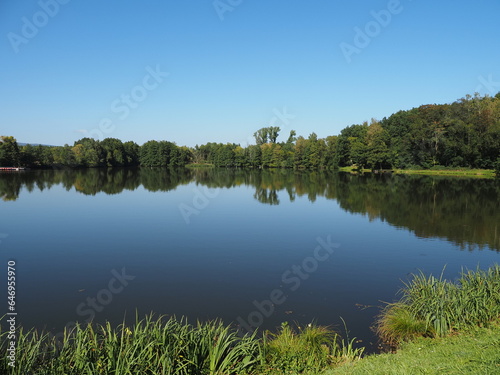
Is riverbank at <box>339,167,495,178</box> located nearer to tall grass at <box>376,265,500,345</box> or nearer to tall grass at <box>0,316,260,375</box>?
tall grass at <box>376,265,500,345</box>

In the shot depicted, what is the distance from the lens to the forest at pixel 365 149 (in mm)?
62938

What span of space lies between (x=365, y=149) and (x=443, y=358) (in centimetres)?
7685

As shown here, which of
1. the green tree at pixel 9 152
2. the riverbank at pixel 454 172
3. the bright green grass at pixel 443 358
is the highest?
the green tree at pixel 9 152

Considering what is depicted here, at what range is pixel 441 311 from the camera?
24.8 feet

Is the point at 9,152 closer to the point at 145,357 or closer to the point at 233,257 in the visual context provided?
the point at 233,257

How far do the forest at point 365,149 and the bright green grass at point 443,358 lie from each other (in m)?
59.3

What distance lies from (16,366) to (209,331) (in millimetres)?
2949

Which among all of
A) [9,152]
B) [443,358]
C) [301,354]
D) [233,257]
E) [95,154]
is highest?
[95,154]

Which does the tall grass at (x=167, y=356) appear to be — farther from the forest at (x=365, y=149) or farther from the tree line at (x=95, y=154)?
the tree line at (x=95, y=154)

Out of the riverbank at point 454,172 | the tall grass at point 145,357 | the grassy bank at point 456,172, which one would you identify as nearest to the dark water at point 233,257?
the tall grass at point 145,357

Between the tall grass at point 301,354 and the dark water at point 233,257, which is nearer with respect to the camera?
the tall grass at point 301,354

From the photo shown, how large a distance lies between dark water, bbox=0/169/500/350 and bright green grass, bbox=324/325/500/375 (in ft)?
5.27

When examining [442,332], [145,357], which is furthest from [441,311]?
[145,357]

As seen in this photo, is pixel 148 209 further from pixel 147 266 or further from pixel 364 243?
pixel 364 243
